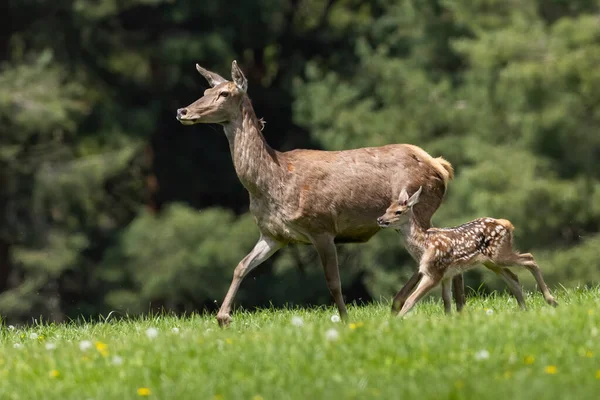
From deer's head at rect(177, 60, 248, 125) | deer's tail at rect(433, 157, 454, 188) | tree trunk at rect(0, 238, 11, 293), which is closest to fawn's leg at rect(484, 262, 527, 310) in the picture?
deer's tail at rect(433, 157, 454, 188)

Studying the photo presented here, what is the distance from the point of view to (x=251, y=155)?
10.9 meters

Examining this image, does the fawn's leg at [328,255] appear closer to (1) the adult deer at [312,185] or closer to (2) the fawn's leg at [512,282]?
(1) the adult deer at [312,185]

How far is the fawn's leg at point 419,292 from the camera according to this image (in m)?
9.67

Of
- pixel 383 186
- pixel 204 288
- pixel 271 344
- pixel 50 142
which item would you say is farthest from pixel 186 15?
pixel 271 344

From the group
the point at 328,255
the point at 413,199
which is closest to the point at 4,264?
the point at 328,255

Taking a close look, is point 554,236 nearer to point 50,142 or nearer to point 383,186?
point 50,142

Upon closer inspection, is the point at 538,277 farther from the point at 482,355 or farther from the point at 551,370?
the point at 551,370

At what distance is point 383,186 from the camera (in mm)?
10898

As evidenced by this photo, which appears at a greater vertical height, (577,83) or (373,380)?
(373,380)

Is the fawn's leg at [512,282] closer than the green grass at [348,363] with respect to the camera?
No

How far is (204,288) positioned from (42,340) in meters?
17.3

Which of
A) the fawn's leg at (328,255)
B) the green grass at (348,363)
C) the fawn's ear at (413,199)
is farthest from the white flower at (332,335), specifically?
the fawn's leg at (328,255)

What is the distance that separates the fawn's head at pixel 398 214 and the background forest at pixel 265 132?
1304 cm

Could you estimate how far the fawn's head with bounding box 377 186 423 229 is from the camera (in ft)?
33.5
